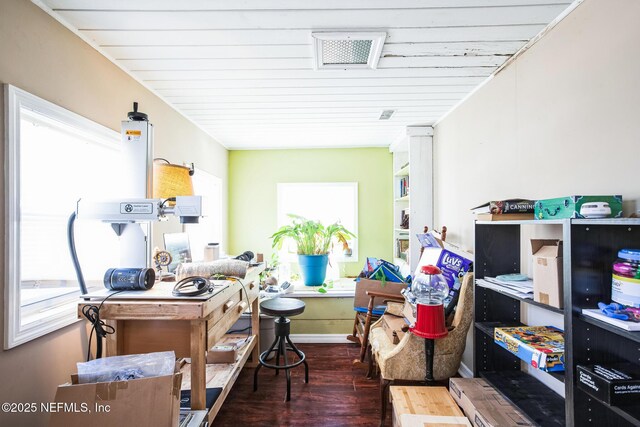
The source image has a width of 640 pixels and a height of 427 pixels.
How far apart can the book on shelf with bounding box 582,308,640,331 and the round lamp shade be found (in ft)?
6.70

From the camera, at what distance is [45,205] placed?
1396 mm

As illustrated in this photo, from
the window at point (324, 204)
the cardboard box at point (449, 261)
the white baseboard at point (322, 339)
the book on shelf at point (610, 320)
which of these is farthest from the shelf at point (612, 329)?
the window at point (324, 204)

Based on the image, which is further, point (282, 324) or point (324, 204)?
point (324, 204)

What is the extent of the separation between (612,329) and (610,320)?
3 cm

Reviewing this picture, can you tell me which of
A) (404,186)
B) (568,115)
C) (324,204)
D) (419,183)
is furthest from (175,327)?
(404,186)

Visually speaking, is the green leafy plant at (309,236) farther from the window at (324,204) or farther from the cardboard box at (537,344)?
the cardboard box at (537,344)

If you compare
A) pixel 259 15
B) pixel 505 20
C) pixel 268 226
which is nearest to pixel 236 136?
pixel 268 226

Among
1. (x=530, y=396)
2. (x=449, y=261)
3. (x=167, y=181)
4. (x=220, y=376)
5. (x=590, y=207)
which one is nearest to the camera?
(x=590, y=207)

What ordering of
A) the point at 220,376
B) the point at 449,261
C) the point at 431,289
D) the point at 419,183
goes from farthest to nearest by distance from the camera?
1. the point at 419,183
2. the point at 449,261
3. the point at 431,289
4. the point at 220,376

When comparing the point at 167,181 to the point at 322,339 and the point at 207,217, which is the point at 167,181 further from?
the point at 322,339

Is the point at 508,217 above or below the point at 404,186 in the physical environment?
below

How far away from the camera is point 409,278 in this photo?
2797mm

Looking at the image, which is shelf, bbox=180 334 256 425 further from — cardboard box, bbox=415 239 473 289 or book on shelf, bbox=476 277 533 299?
book on shelf, bbox=476 277 533 299

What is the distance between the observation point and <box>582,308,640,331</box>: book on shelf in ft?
2.99
